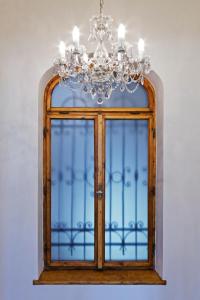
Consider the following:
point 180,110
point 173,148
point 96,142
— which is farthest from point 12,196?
point 180,110

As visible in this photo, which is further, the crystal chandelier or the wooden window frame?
the wooden window frame

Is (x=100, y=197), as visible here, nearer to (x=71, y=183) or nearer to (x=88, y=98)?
(x=71, y=183)

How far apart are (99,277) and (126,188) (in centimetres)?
95

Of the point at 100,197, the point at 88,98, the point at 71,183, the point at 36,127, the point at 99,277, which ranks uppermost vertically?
the point at 88,98

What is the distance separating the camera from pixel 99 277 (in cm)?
343

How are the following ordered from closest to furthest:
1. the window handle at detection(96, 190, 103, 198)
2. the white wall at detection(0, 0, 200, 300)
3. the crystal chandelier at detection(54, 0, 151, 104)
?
the crystal chandelier at detection(54, 0, 151, 104) → the white wall at detection(0, 0, 200, 300) → the window handle at detection(96, 190, 103, 198)

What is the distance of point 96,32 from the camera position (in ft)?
7.75

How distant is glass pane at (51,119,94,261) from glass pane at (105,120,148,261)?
19 cm

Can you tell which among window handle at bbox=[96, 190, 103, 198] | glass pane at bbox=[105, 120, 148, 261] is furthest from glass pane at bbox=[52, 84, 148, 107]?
window handle at bbox=[96, 190, 103, 198]

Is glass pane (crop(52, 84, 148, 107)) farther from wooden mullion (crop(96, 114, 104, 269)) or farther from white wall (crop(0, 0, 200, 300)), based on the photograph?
white wall (crop(0, 0, 200, 300))

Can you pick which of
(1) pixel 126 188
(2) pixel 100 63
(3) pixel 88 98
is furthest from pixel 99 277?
(2) pixel 100 63

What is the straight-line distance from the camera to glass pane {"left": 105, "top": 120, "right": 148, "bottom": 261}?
366 cm

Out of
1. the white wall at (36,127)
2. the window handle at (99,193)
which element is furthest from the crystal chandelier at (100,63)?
the window handle at (99,193)

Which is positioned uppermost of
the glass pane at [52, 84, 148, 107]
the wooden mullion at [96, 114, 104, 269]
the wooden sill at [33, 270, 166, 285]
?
the glass pane at [52, 84, 148, 107]
